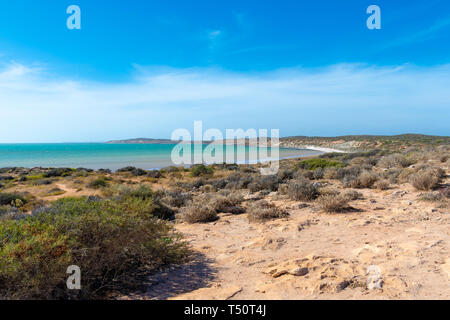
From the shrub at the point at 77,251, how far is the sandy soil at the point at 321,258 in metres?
0.43

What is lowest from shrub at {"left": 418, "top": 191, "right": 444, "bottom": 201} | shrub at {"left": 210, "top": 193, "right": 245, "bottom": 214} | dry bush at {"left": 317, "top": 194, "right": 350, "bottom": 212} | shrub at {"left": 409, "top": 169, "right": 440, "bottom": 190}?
shrub at {"left": 210, "top": 193, "right": 245, "bottom": 214}

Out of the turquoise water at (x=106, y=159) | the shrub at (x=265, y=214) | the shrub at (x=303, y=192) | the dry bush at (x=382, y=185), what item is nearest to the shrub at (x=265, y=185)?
the shrub at (x=303, y=192)

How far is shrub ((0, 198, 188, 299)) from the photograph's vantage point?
2.73m

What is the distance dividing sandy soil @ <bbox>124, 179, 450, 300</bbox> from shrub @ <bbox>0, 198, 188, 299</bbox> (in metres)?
0.43

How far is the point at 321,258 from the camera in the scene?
4.16m

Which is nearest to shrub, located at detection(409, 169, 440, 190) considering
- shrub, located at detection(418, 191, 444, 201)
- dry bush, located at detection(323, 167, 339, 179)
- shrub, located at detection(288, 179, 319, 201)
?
shrub, located at detection(418, 191, 444, 201)

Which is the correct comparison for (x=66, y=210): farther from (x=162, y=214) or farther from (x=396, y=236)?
(x=396, y=236)

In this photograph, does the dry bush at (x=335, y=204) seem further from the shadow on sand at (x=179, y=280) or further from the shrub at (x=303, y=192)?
the shadow on sand at (x=179, y=280)

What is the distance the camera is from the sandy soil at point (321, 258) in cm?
327

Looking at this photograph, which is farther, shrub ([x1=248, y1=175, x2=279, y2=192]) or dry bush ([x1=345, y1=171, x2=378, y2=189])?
shrub ([x1=248, y1=175, x2=279, y2=192])

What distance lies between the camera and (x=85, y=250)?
→ 3.20 metres

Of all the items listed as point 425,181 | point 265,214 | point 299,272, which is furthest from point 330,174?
point 299,272

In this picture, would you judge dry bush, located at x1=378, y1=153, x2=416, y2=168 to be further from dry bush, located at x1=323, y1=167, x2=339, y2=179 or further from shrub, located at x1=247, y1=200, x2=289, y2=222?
shrub, located at x1=247, y1=200, x2=289, y2=222
